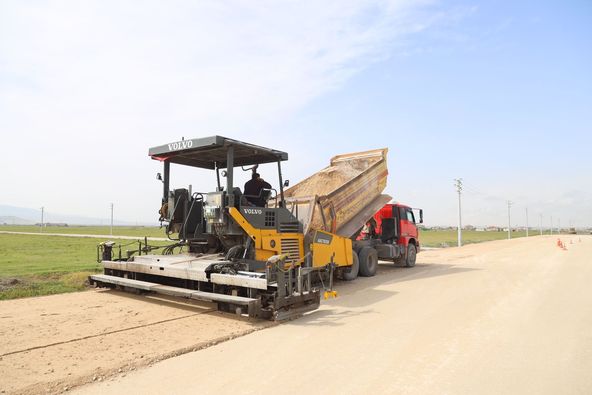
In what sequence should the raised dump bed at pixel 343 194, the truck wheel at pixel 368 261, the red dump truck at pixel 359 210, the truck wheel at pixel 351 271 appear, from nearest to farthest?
the raised dump bed at pixel 343 194, the red dump truck at pixel 359 210, the truck wheel at pixel 351 271, the truck wheel at pixel 368 261

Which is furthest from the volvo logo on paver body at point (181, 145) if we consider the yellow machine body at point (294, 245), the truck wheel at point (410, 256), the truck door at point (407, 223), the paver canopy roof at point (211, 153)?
the truck wheel at point (410, 256)

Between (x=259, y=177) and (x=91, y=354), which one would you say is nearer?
(x=91, y=354)

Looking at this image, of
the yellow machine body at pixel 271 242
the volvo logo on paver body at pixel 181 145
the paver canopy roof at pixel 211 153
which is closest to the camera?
the paver canopy roof at pixel 211 153

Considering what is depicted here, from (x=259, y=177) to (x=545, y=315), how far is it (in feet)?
19.5

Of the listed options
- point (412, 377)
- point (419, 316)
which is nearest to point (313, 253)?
point (419, 316)

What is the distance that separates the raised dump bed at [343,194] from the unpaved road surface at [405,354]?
2.74 meters

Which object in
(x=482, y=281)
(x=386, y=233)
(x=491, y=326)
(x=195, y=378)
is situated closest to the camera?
(x=195, y=378)

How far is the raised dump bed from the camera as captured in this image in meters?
10.5

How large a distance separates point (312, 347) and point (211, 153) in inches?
190

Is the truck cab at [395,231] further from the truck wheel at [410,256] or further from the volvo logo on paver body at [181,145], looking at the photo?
the volvo logo on paver body at [181,145]

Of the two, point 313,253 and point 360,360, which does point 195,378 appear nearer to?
point 360,360

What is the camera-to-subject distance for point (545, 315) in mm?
6965

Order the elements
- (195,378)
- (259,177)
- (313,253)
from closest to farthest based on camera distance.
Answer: (195,378) → (259,177) → (313,253)

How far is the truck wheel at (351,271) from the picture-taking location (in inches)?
466
